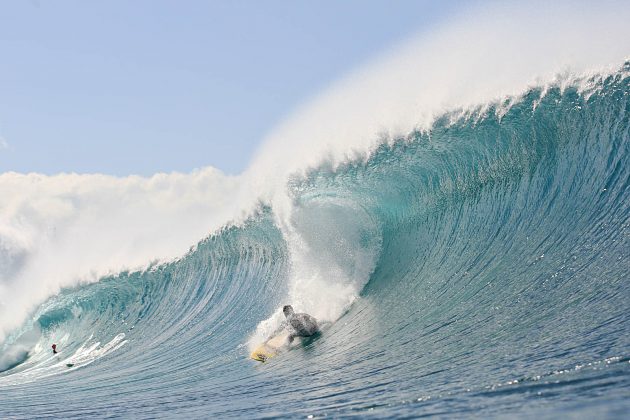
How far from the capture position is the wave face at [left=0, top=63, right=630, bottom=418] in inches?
268

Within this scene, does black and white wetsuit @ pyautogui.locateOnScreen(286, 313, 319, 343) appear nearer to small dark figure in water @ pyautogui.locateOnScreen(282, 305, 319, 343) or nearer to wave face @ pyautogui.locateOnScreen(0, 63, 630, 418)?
small dark figure in water @ pyautogui.locateOnScreen(282, 305, 319, 343)

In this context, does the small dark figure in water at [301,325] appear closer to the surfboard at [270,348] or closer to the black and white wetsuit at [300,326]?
the black and white wetsuit at [300,326]

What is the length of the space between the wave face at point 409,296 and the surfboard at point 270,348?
301mm

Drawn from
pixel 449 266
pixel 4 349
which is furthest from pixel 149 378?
pixel 4 349

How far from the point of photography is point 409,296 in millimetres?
A: 12789

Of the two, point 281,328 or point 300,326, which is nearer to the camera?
point 300,326

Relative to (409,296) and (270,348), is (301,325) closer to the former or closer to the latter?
(270,348)

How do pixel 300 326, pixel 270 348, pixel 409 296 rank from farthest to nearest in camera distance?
pixel 409 296 < pixel 300 326 < pixel 270 348

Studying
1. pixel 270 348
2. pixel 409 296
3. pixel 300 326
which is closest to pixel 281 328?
pixel 300 326

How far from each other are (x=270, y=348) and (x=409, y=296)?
108 inches

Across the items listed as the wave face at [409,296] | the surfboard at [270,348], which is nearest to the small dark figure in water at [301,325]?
the surfboard at [270,348]

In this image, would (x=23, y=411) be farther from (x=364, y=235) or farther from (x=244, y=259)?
(x=244, y=259)

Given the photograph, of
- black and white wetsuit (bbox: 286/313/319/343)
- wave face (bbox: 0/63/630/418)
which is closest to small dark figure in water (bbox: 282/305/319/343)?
black and white wetsuit (bbox: 286/313/319/343)

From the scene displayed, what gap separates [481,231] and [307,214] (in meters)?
4.91
